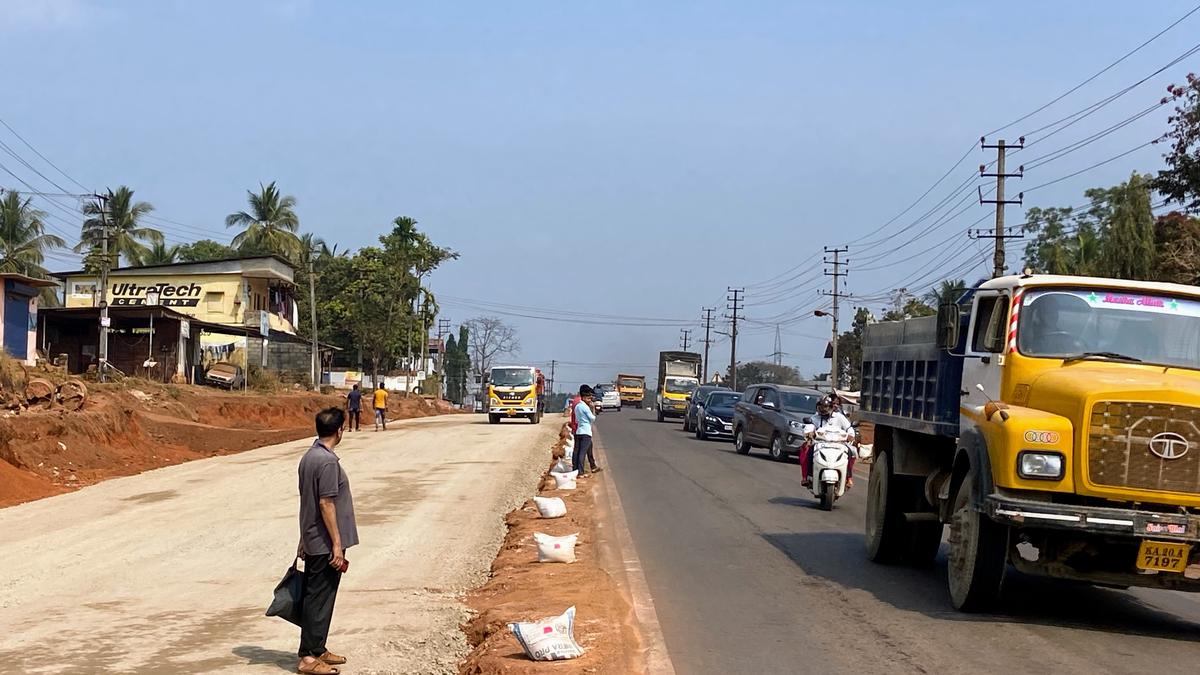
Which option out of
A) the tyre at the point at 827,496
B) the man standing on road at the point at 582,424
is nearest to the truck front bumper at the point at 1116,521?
the tyre at the point at 827,496

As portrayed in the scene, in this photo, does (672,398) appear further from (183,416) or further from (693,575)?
(693,575)

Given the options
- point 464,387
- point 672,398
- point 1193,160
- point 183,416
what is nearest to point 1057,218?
point 672,398

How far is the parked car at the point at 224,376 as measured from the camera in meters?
51.7

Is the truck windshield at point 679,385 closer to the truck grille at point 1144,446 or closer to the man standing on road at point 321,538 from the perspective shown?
the truck grille at point 1144,446

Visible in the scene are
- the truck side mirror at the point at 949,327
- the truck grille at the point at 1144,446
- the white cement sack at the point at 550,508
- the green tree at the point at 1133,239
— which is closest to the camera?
the truck grille at the point at 1144,446

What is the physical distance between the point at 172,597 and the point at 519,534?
17.2ft

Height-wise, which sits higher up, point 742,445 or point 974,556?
point 974,556

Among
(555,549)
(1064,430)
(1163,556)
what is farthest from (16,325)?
(1163,556)

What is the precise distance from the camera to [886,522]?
1259cm

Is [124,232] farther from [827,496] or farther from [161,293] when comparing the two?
[827,496]

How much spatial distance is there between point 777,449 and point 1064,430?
22098mm

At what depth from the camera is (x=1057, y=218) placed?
2598 inches

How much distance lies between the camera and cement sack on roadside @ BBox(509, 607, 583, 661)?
781cm

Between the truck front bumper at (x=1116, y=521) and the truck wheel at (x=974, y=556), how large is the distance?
0.62m
